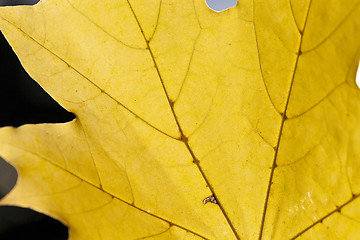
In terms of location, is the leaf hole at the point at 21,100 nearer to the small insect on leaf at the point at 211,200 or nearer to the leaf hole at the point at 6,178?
the leaf hole at the point at 6,178

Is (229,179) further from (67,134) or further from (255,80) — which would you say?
(67,134)

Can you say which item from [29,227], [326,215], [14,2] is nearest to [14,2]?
[14,2]

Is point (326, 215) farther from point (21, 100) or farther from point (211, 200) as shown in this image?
point (21, 100)

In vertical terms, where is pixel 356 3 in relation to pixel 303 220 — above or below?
above

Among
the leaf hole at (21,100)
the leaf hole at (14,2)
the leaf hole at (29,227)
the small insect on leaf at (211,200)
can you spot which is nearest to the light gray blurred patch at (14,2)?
the leaf hole at (14,2)

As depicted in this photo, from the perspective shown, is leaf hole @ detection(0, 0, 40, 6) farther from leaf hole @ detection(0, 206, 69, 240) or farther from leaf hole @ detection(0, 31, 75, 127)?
leaf hole @ detection(0, 206, 69, 240)

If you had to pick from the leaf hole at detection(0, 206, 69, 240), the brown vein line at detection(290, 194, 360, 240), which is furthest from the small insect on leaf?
the leaf hole at detection(0, 206, 69, 240)

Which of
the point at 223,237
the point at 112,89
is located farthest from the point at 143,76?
the point at 223,237
